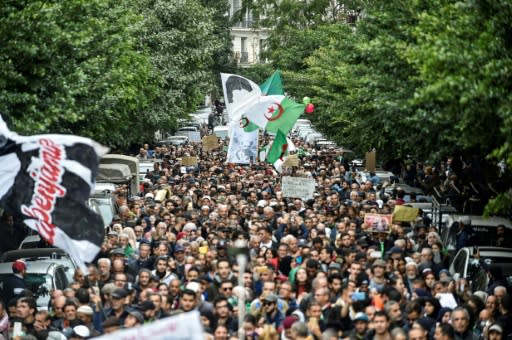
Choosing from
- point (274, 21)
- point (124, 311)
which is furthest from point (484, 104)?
point (274, 21)

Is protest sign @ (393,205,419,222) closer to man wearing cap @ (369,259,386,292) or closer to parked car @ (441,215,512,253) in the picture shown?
parked car @ (441,215,512,253)

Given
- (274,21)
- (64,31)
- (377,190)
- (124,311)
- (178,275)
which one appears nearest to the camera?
(124,311)

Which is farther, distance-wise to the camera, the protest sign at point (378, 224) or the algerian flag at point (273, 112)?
the algerian flag at point (273, 112)

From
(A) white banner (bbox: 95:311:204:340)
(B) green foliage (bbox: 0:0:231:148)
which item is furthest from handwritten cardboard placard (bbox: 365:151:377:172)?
(A) white banner (bbox: 95:311:204:340)

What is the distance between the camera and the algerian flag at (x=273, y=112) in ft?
100

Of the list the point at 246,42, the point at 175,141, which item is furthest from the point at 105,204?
the point at 246,42

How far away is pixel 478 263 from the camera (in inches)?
752

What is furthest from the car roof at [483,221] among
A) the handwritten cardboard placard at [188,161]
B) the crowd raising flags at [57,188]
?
the handwritten cardboard placard at [188,161]

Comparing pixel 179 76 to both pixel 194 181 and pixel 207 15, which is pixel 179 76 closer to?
pixel 207 15

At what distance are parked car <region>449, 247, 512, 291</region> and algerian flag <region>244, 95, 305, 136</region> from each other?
419 inches

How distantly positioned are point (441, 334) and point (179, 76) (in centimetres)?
3646

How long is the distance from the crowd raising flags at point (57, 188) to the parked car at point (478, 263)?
6566mm

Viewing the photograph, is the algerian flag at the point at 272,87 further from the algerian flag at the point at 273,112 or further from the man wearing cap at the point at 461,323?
the man wearing cap at the point at 461,323

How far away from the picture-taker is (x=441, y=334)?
13.0 metres
